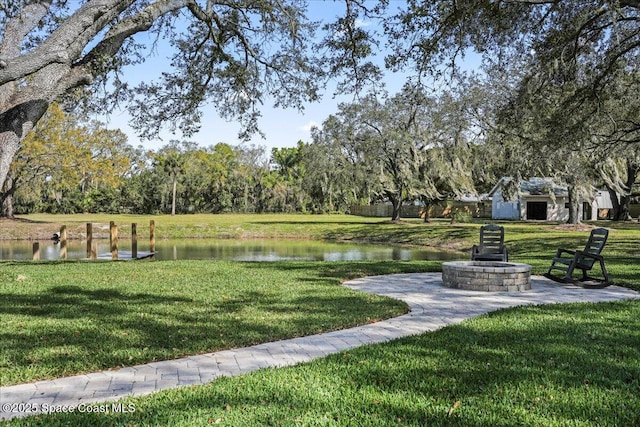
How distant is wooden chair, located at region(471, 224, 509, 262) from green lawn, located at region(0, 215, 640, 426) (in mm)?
2081

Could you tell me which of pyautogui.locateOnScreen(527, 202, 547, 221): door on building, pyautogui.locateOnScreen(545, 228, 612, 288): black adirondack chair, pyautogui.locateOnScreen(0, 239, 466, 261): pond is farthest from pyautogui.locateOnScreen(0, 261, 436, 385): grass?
pyautogui.locateOnScreen(527, 202, 547, 221): door on building

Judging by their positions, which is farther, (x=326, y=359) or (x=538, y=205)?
(x=538, y=205)

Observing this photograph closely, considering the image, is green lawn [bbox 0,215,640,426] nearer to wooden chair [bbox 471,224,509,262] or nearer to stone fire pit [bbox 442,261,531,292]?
stone fire pit [bbox 442,261,531,292]

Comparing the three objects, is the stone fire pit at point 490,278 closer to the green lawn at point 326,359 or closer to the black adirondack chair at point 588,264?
the black adirondack chair at point 588,264

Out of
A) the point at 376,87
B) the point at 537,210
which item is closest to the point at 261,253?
the point at 376,87

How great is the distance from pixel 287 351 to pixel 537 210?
4016 centimetres

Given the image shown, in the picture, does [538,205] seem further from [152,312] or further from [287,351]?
[287,351]

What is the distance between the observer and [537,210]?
134 feet

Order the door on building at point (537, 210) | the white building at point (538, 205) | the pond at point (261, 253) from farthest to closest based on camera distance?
the door on building at point (537, 210) → the white building at point (538, 205) → the pond at point (261, 253)

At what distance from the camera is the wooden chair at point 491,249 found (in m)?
9.29

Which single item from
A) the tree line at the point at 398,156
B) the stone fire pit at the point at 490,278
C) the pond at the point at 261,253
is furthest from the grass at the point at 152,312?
the tree line at the point at 398,156

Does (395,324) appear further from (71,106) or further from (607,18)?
(607,18)

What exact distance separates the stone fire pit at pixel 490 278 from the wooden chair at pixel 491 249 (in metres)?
1.06

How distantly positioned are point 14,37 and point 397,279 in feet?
22.3
